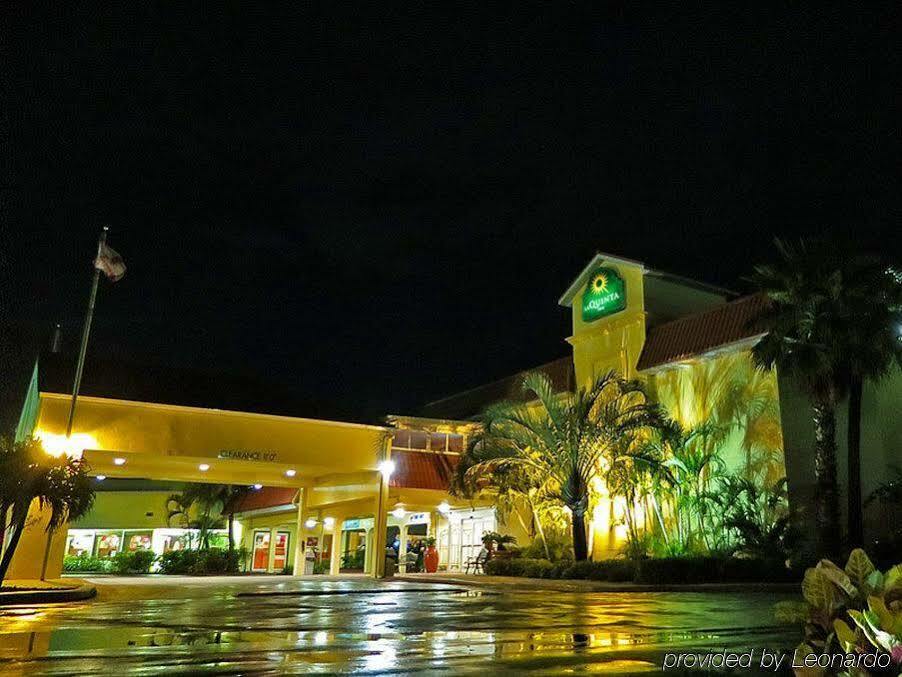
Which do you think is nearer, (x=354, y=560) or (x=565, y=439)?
(x=565, y=439)

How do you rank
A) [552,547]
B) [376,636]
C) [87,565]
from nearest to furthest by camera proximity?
[376,636]
[552,547]
[87,565]

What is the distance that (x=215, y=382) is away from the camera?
2717cm

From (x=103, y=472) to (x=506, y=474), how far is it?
14788 mm

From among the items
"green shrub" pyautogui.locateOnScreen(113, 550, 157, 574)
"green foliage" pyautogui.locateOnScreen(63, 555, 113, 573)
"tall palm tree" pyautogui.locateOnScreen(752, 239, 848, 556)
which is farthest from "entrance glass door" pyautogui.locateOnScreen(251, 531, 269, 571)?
"tall palm tree" pyautogui.locateOnScreen(752, 239, 848, 556)

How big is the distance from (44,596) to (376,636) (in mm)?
10822

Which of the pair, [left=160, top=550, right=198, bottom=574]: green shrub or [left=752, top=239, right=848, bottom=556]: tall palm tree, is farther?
[left=160, top=550, right=198, bottom=574]: green shrub

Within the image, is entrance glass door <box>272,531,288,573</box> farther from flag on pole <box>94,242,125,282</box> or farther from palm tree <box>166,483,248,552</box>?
flag on pole <box>94,242,125,282</box>

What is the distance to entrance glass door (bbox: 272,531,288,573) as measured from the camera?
38.2m

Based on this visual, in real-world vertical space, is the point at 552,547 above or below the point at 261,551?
above

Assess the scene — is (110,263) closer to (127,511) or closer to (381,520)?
(381,520)

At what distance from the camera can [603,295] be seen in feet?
92.8

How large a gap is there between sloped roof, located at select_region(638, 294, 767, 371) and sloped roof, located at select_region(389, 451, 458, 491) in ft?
28.8

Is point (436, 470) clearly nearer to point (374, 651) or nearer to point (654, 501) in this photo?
point (654, 501)

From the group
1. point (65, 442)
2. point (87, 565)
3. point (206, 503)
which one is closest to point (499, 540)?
point (65, 442)
